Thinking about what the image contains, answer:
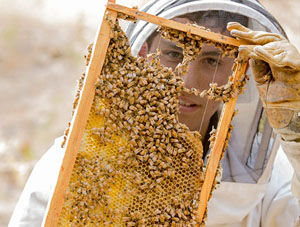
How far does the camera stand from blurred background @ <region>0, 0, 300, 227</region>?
7469 mm

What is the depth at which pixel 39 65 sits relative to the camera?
872 centimetres

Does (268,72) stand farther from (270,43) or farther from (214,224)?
(214,224)

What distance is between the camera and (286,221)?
266 centimetres

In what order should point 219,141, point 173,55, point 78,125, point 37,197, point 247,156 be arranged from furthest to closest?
1. point 247,156
2. point 37,197
3. point 173,55
4. point 219,141
5. point 78,125

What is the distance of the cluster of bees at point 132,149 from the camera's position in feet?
5.79

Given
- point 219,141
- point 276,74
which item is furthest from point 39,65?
point 276,74

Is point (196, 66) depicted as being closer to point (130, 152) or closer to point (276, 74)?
point (276, 74)

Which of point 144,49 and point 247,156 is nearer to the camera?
point 144,49

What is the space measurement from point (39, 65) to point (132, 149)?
297 inches

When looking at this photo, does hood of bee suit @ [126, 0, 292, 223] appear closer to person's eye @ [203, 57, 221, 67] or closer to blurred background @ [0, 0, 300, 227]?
person's eye @ [203, 57, 221, 67]

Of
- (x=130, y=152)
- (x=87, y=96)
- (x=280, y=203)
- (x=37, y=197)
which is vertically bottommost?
(x=37, y=197)

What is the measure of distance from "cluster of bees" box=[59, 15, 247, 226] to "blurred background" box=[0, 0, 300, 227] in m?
5.82

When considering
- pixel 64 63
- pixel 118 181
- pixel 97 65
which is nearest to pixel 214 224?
pixel 118 181

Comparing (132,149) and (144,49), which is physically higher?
(144,49)
